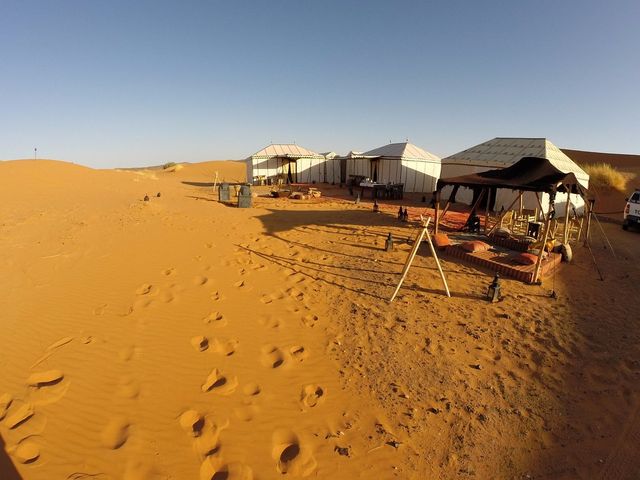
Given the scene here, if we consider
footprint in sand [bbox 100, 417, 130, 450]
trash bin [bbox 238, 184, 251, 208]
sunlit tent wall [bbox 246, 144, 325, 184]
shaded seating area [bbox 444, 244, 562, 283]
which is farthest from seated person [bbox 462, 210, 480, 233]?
sunlit tent wall [bbox 246, 144, 325, 184]

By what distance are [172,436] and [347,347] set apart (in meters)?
2.51

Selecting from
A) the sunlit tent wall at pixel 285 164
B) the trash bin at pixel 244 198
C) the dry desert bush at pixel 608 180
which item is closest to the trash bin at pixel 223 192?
the trash bin at pixel 244 198

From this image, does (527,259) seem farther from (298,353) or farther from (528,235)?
(298,353)

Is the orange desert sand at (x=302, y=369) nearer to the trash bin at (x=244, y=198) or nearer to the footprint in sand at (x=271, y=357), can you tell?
the footprint in sand at (x=271, y=357)

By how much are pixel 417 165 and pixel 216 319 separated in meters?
22.0

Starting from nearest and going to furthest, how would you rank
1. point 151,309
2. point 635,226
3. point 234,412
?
point 234,412 → point 151,309 → point 635,226

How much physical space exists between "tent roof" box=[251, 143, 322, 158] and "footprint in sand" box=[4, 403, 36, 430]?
85.2ft

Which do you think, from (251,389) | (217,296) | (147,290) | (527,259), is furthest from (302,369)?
(527,259)

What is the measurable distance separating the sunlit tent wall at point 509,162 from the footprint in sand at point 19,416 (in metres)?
16.6

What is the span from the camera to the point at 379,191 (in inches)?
873

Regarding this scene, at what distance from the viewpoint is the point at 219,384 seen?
413 centimetres

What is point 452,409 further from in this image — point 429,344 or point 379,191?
point 379,191

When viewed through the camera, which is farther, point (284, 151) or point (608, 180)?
point (284, 151)

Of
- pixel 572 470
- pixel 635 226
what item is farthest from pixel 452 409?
pixel 635 226
